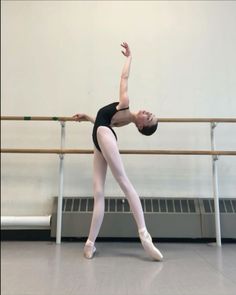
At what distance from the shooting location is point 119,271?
1002 mm

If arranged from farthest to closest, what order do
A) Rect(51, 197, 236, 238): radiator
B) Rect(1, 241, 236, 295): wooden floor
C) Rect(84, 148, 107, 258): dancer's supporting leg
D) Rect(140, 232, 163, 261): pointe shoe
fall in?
Rect(51, 197, 236, 238): radiator
Rect(84, 148, 107, 258): dancer's supporting leg
Rect(140, 232, 163, 261): pointe shoe
Rect(1, 241, 236, 295): wooden floor

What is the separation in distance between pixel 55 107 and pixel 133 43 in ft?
1.99

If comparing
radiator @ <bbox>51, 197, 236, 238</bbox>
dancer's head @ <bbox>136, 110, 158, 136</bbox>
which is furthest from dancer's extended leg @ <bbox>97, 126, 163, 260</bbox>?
radiator @ <bbox>51, 197, 236, 238</bbox>

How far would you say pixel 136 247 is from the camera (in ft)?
4.99

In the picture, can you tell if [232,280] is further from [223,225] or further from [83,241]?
[83,241]

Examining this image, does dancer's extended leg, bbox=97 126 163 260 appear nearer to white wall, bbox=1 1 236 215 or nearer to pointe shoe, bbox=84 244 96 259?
pointe shoe, bbox=84 244 96 259

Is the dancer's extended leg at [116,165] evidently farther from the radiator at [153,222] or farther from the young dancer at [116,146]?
the radiator at [153,222]

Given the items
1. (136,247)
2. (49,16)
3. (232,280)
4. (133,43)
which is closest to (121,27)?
(133,43)

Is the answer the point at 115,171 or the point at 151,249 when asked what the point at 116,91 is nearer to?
the point at 115,171

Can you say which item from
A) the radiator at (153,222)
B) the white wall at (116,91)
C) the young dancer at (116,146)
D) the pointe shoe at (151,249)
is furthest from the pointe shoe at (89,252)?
the white wall at (116,91)

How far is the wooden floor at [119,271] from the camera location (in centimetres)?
78

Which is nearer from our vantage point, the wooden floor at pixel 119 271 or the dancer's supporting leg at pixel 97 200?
the wooden floor at pixel 119 271

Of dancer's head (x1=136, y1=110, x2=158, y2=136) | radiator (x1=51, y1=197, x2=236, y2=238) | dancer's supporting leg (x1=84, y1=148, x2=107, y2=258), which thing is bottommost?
radiator (x1=51, y1=197, x2=236, y2=238)

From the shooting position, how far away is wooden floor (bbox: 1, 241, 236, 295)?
78 centimetres
